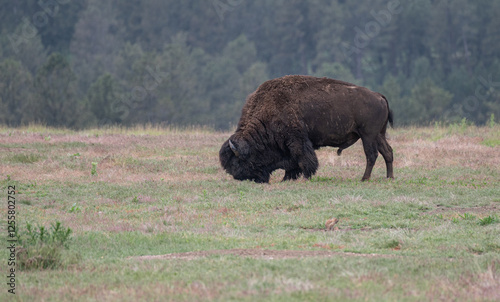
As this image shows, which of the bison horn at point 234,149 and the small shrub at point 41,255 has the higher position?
the bison horn at point 234,149

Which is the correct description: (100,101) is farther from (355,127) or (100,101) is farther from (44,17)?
(355,127)

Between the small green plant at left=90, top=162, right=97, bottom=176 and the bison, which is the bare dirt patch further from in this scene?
the small green plant at left=90, top=162, right=97, bottom=176

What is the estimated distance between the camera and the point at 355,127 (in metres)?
14.6

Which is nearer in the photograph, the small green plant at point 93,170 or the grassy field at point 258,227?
the grassy field at point 258,227

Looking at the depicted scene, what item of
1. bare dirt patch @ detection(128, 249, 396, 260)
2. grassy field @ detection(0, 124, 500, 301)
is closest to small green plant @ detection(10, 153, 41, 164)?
grassy field @ detection(0, 124, 500, 301)

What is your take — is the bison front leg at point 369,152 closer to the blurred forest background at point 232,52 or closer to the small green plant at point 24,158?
the small green plant at point 24,158

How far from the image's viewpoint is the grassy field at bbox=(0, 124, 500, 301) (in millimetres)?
6379

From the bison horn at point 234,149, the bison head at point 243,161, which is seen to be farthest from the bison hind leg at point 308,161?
the bison horn at point 234,149

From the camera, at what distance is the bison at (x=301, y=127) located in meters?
14.5

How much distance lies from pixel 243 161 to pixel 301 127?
4.77 ft

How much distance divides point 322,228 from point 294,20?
55702 mm

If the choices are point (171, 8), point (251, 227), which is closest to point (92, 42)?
point (171, 8)

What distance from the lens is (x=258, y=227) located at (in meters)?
9.80

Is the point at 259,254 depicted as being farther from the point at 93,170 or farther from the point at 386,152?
the point at 93,170
